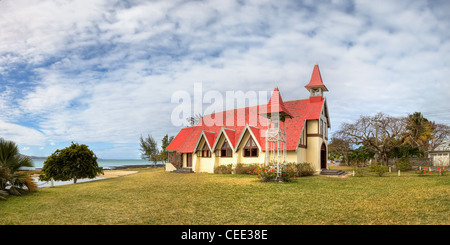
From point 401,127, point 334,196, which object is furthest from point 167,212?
point 401,127

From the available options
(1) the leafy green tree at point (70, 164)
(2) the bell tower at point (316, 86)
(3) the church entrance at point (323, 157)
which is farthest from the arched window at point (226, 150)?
(1) the leafy green tree at point (70, 164)

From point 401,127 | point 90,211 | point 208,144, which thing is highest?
point 401,127

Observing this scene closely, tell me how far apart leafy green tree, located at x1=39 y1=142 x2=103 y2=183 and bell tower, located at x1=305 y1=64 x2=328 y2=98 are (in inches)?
899

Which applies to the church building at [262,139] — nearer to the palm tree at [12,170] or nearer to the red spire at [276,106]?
the red spire at [276,106]

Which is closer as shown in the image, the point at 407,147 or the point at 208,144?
the point at 208,144

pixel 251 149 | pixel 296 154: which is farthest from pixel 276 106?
pixel 251 149

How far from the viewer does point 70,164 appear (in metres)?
22.0

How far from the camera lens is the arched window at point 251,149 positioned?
2785 centimetres
